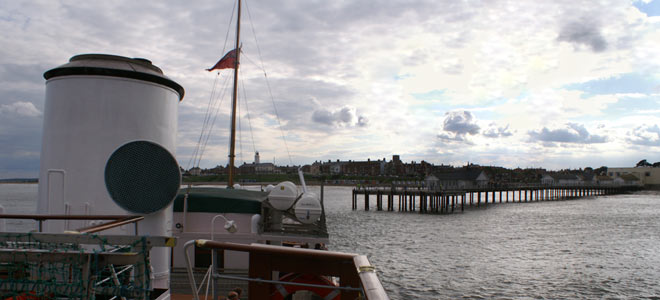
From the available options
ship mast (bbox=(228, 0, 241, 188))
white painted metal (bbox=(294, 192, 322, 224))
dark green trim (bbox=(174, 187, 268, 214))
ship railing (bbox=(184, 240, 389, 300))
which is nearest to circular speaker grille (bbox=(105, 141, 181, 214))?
ship railing (bbox=(184, 240, 389, 300))

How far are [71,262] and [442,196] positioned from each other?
256 ft

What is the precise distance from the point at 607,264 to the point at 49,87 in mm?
37202

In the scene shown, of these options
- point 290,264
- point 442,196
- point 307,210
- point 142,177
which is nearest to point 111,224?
point 142,177

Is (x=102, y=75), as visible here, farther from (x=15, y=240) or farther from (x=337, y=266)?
(x=337, y=266)

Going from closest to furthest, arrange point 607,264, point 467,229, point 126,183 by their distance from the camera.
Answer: point 126,183, point 607,264, point 467,229

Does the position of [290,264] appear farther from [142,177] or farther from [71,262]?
[142,177]

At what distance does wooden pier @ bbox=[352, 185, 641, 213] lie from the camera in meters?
78.0

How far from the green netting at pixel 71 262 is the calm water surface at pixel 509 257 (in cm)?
1999

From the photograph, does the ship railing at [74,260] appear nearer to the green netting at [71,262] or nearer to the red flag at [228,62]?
the green netting at [71,262]

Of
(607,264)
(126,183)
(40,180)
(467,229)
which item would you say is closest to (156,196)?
(126,183)

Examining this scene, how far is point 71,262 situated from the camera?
3396 mm

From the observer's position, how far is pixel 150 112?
25.0ft

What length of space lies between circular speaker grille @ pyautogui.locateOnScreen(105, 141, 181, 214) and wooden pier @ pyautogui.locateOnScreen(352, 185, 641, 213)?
70.6m

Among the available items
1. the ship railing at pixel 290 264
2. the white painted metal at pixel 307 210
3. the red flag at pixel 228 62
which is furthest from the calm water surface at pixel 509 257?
the ship railing at pixel 290 264
